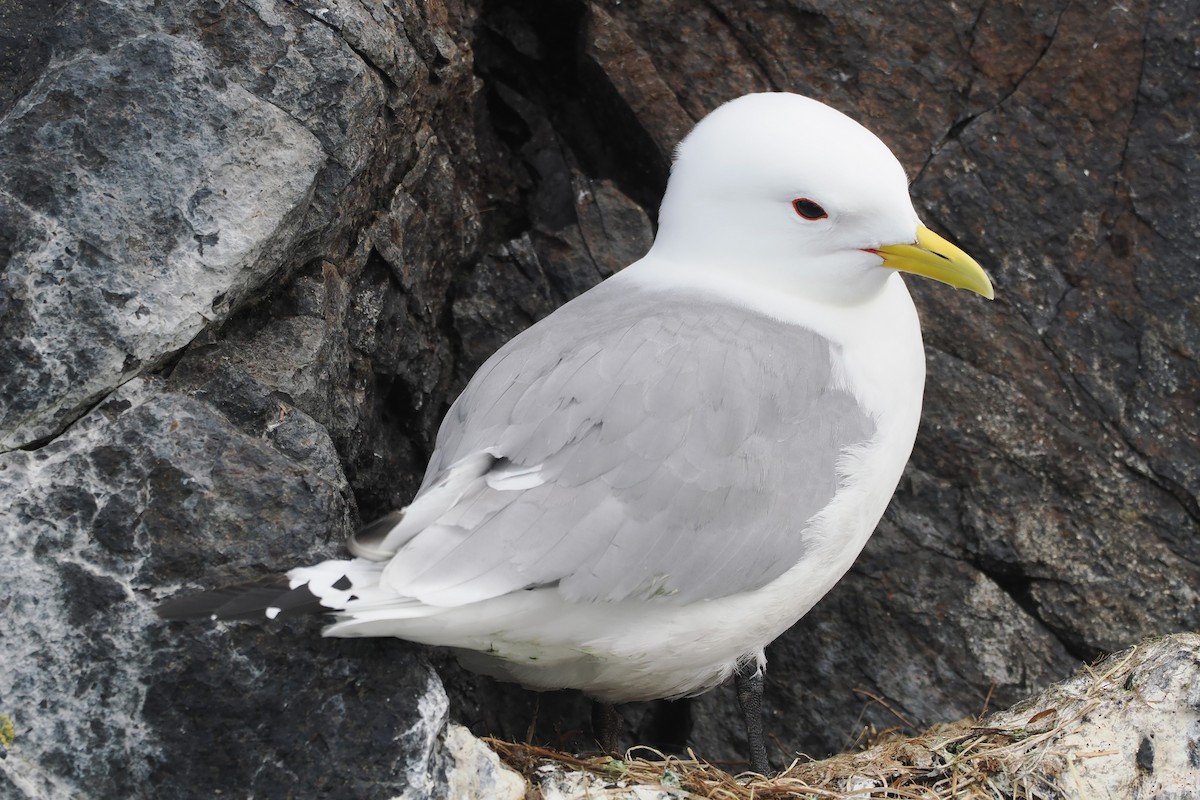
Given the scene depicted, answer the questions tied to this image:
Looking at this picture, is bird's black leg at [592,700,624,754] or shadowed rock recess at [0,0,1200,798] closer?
shadowed rock recess at [0,0,1200,798]

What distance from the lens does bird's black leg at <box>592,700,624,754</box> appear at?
3785 mm

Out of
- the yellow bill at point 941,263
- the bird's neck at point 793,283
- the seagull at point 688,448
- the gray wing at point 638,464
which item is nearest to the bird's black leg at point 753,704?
the seagull at point 688,448

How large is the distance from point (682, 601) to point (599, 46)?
2.06 meters

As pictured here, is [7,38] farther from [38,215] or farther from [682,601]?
[682,601]

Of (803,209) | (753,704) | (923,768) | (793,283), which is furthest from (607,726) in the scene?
(803,209)

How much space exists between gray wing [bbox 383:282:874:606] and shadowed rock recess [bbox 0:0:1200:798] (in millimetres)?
292

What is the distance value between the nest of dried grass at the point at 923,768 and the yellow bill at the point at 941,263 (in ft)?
3.57

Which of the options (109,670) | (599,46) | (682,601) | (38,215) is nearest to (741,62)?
(599,46)

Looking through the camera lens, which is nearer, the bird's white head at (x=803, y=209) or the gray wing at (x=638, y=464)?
the gray wing at (x=638, y=464)

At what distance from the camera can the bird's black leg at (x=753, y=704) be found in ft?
11.3

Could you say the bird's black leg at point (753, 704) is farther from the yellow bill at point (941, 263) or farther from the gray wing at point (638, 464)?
the yellow bill at point (941, 263)

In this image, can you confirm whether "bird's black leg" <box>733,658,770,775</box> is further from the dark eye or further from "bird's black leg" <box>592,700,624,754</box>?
the dark eye

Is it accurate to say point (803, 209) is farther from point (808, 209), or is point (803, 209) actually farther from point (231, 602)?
point (231, 602)

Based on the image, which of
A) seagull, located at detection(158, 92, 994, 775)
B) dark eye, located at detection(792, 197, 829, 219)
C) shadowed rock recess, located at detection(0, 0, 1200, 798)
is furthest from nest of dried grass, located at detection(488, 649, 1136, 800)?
dark eye, located at detection(792, 197, 829, 219)
